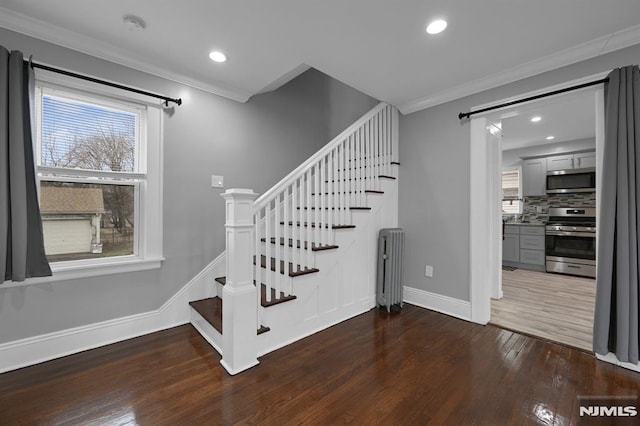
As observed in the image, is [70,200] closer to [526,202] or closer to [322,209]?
[322,209]

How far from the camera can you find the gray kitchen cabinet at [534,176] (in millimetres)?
5449

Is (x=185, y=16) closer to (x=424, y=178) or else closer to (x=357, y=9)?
(x=357, y=9)

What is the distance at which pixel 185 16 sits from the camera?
193cm

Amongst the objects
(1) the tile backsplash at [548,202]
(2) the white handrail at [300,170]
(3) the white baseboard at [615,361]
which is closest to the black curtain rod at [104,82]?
(2) the white handrail at [300,170]

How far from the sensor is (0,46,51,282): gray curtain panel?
185 cm

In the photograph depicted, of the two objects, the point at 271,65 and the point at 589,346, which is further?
the point at 271,65

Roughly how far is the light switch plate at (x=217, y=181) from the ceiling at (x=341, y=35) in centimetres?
94

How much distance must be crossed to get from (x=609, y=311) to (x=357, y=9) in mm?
2818

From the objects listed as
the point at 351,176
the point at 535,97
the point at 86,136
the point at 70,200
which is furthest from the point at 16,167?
the point at 535,97

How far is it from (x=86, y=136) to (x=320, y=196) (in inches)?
80.9

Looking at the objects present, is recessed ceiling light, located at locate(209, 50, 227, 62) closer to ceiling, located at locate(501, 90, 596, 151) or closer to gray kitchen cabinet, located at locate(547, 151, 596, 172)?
ceiling, located at locate(501, 90, 596, 151)

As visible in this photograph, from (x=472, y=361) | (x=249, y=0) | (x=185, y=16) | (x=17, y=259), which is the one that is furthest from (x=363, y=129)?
(x=17, y=259)

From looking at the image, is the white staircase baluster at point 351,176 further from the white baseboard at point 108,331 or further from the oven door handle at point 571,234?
the oven door handle at point 571,234

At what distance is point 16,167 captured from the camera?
1.88 m
